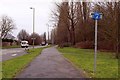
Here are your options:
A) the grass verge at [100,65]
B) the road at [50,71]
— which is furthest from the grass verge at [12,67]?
the grass verge at [100,65]

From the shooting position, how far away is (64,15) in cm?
6631

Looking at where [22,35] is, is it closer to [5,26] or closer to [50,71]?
[5,26]

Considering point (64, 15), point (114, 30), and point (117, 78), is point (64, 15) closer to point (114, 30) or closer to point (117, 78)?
point (114, 30)

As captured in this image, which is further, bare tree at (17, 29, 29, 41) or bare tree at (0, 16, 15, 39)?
bare tree at (17, 29, 29, 41)

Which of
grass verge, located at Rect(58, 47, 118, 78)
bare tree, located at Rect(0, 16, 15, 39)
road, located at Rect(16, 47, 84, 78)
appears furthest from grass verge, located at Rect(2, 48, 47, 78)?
bare tree, located at Rect(0, 16, 15, 39)

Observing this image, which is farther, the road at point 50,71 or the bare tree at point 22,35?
the bare tree at point 22,35

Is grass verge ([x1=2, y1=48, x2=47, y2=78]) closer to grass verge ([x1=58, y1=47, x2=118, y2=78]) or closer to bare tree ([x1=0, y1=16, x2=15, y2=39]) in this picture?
grass verge ([x1=58, y1=47, x2=118, y2=78])

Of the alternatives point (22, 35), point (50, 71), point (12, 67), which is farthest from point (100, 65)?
point (22, 35)

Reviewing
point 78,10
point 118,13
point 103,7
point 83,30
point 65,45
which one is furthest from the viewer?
point 65,45

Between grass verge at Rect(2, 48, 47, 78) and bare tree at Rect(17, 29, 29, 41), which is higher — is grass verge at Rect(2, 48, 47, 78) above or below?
below

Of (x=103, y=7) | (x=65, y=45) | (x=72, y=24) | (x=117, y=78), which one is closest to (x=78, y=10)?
(x=72, y=24)

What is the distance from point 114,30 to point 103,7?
3166mm

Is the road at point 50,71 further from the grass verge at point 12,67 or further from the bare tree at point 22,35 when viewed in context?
the bare tree at point 22,35

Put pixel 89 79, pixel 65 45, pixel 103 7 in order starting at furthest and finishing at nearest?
pixel 65 45
pixel 103 7
pixel 89 79
